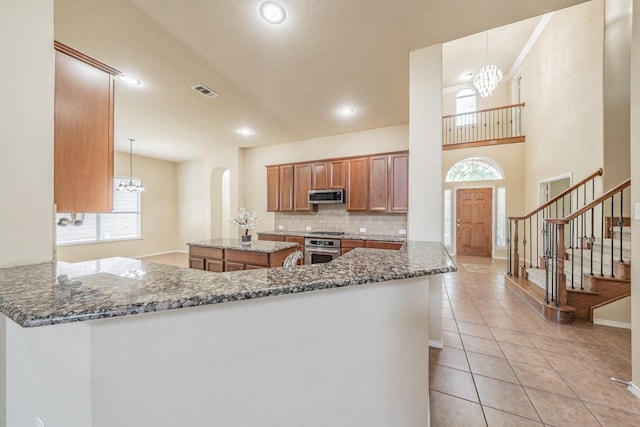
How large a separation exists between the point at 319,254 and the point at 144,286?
3.74m

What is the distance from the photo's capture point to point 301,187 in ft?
16.9

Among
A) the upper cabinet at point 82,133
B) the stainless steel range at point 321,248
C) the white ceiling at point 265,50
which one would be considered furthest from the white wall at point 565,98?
the upper cabinet at point 82,133

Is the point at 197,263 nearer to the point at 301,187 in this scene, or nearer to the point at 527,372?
the point at 301,187

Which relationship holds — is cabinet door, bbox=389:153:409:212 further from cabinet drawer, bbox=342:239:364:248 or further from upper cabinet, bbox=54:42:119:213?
upper cabinet, bbox=54:42:119:213

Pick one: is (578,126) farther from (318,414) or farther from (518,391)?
(318,414)

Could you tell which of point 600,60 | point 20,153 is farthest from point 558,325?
point 20,153

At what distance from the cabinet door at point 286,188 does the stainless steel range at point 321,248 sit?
3.44ft

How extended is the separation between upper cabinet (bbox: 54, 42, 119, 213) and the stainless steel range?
10.7ft

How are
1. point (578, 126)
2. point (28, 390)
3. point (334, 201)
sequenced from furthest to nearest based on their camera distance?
point (334, 201) < point (578, 126) < point (28, 390)

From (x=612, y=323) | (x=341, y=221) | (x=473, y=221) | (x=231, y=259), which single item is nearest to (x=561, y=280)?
(x=612, y=323)

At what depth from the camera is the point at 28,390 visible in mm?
873

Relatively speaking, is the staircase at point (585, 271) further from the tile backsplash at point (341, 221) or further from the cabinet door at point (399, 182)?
the tile backsplash at point (341, 221)

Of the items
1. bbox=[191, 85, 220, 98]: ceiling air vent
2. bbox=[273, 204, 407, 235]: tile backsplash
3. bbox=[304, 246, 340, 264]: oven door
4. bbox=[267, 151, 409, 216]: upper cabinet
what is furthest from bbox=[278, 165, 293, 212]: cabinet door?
bbox=[191, 85, 220, 98]: ceiling air vent

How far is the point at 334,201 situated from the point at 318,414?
154 inches
